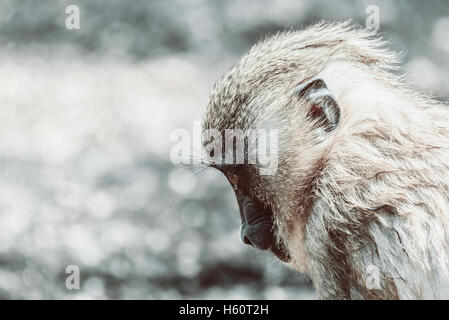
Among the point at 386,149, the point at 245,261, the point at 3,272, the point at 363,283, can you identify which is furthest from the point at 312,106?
the point at 3,272

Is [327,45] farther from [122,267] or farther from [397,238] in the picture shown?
[122,267]

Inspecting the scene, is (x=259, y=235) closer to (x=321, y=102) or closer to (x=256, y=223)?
(x=256, y=223)

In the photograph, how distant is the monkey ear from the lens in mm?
1791

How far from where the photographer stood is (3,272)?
2973mm

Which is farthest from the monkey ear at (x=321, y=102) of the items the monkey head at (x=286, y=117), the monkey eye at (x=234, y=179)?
the monkey eye at (x=234, y=179)

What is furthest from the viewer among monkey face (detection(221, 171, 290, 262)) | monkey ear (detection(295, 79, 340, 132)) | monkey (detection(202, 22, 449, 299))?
monkey face (detection(221, 171, 290, 262))

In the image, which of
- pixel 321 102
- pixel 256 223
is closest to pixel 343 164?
pixel 321 102

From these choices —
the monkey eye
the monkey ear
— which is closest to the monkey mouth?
the monkey eye

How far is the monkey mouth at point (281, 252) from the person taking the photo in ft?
6.36

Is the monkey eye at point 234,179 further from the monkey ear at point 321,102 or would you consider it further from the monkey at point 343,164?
the monkey ear at point 321,102

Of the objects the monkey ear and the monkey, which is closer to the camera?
the monkey

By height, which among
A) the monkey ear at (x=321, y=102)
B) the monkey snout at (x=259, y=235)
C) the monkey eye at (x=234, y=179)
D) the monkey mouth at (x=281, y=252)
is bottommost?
the monkey mouth at (x=281, y=252)

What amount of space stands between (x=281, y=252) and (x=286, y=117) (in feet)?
1.46

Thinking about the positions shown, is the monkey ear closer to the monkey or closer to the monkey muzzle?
the monkey
